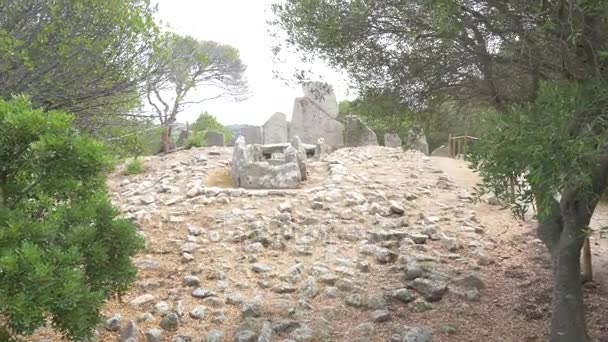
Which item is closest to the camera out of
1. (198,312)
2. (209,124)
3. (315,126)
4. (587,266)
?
(198,312)

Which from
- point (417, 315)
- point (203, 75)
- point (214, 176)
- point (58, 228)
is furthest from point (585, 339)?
point (203, 75)

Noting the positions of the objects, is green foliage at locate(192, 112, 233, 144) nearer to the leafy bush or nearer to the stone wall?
the stone wall

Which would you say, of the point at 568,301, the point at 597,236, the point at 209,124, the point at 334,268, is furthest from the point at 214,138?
the point at 568,301

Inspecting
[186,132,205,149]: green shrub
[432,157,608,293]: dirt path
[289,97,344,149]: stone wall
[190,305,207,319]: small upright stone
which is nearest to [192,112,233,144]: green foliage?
[289,97,344,149]: stone wall

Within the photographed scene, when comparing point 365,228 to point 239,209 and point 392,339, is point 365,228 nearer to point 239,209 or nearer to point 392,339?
point 239,209

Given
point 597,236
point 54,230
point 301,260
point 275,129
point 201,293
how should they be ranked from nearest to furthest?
1. point 54,230
2. point 201,293
3. point 301,260
4. point 597,236
5. point 275,129

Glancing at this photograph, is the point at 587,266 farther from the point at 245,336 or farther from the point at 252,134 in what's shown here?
the point at 252,134

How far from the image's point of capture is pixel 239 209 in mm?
10750

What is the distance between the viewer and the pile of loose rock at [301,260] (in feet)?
21.8

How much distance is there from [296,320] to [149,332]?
1575mm

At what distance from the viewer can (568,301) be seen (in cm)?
583

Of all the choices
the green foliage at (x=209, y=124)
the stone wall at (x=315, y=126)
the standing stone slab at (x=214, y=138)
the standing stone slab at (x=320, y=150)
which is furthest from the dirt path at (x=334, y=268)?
the green foliage at (x=209, y=124)

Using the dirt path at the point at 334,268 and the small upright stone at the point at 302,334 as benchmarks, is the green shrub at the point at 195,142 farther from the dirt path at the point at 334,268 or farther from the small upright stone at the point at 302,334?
the small upright stone at the point at 302,334

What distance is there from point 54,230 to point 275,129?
2336 cm
